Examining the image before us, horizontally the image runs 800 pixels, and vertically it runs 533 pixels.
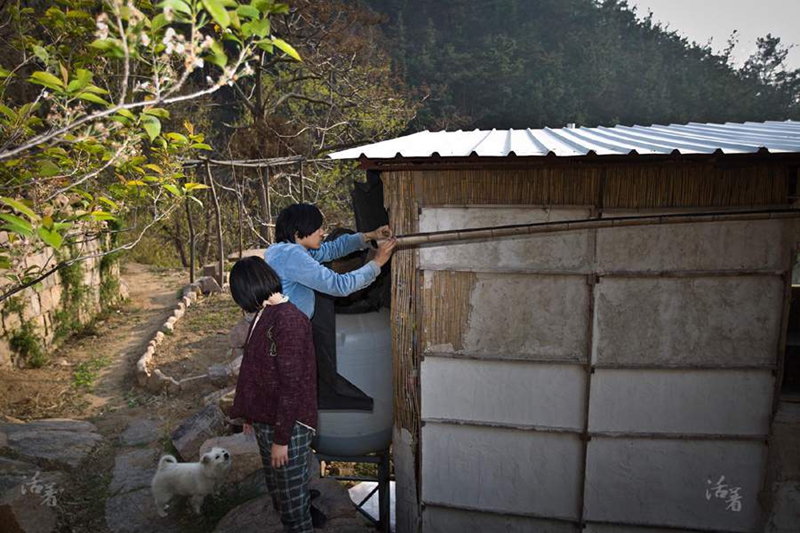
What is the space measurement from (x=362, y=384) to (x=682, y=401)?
2221 mm

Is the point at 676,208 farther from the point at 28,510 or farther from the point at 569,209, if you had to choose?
the point at 28,510

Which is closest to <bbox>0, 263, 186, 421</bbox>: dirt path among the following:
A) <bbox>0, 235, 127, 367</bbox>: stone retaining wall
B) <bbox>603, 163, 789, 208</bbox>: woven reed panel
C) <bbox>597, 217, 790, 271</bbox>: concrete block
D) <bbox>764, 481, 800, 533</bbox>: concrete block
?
<bbox>0, 235, 127, 367</bbox>: stone retaining wall

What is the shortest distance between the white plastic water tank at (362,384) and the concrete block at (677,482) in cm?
152

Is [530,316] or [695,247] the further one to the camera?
[530,316]

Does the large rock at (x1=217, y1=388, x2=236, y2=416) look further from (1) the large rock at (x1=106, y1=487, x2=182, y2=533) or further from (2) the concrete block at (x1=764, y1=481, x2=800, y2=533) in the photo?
(2) the concrete block at (x1=764, y1=481, x2=800, y2=533)

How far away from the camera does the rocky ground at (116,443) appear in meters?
4.67

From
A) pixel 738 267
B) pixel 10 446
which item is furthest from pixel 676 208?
pixel 10 446

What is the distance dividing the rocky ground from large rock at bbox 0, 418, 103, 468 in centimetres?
1

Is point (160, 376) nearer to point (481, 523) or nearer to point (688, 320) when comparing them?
point (481, 523)

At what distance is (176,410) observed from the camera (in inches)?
297

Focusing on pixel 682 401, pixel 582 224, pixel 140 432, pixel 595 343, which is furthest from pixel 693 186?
pixel 140 432

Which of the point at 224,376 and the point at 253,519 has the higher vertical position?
the point at 253,519

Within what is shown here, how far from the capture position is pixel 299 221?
3443 mm

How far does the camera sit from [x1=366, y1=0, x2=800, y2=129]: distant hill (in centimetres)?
2705
